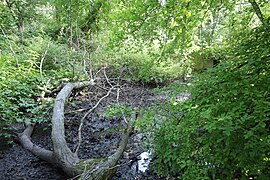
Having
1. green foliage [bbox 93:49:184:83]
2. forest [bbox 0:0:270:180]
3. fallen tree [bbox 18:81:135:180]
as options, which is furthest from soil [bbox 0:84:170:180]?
green foliage [bbox 93:49:184:83]

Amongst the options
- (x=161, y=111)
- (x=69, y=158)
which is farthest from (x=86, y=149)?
(x=161, y=111)

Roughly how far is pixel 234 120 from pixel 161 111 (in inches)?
46.6

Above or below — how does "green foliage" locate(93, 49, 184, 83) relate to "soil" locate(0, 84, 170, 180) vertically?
above

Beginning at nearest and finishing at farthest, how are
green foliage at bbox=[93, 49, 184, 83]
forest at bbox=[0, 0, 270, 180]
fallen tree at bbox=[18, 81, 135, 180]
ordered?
forest at bbox=[0, 0, 270, 180] < fallen tree at bbox=[18, 81, 135, 180] < green foliage at bbox=[93, 49, 184, 83]

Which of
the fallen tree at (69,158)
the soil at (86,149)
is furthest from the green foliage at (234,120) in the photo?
the soil at (86,149)

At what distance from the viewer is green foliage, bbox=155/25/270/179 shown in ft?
3.91

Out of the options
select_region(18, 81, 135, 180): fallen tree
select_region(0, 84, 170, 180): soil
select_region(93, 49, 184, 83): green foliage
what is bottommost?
select_region(0, 84, 170, 180): soil

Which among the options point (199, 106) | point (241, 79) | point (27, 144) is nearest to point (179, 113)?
point (199, 106)

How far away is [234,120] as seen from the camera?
1.25 m

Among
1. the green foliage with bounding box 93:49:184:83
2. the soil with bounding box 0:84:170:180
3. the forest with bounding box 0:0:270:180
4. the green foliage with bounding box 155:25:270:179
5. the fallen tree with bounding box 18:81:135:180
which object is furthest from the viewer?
the green foliage with bounding box 93:49:184:83

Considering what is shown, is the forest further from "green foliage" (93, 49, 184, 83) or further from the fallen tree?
"green foliage" (93, 49, 184, 83)

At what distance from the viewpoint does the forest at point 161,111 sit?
1.32 metres

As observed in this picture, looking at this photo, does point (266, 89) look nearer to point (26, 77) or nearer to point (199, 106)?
point (199, 106)

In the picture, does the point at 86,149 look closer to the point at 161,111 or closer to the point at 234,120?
the point at 161,111
